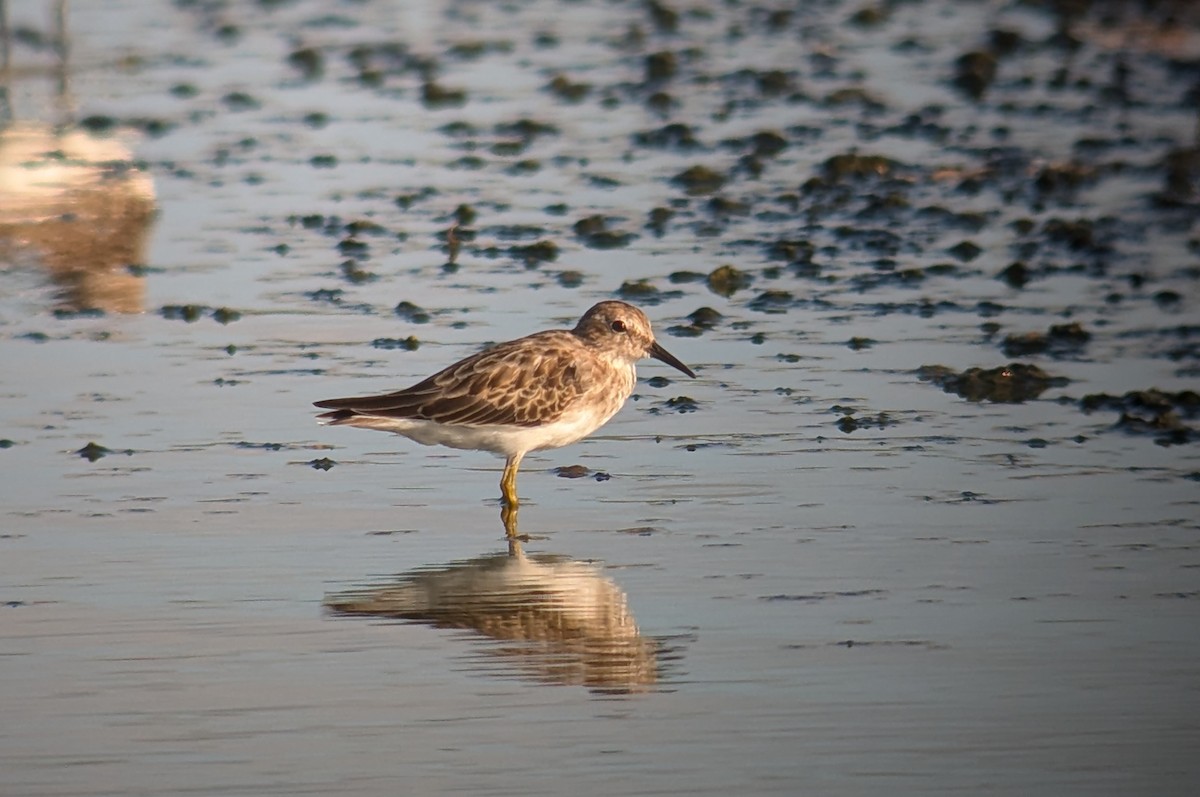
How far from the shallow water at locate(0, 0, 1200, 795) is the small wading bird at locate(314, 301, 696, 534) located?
0.26m

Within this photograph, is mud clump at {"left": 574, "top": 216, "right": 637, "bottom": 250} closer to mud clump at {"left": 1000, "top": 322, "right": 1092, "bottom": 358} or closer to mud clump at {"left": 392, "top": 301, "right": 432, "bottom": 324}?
mud clump at {"left": 392, "top": 301, "right": 432, "bottom": 324}

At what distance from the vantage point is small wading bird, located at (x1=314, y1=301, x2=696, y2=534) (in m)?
10.1

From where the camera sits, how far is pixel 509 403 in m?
10.2

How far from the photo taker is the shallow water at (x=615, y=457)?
7070mm

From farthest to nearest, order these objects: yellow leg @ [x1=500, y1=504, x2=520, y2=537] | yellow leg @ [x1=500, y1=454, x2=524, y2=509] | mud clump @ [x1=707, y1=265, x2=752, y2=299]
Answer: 1. mud clump @ [x1=707, y1=265, x2=752, y2=299]
2. yellow leg @ [x1=500, y1=454, x2=524, y2=509]
3. yellow leg @ [x1=500, y1=504, x2=520, y2=537]

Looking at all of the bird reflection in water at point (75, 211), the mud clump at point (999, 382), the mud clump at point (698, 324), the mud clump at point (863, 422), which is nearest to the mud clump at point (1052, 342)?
the mud clump at point (999, 382)

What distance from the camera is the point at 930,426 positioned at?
1097cm

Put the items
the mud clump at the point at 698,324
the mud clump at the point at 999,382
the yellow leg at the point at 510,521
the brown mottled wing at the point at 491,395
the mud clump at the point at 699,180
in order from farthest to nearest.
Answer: the mud clump at the point at 699,180 → the mud clump at the point at 698,324 → the mud clump at the point at 999,382 → the brown mottled wing at the point at 491,395 → the yellow leg at the point at 510,521

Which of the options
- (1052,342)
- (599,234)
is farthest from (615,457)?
(599,234)

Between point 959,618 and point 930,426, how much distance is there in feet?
9.66

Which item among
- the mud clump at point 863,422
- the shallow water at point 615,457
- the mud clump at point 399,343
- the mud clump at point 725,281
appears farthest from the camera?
the mud clump at point 725,281

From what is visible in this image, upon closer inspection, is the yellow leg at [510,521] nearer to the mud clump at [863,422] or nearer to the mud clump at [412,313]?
the mud clump at [863,422]

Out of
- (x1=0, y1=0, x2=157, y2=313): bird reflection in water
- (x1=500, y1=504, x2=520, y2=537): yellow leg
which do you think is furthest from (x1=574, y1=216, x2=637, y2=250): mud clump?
(x1=500, y1=504, x2=520, y2=537): yellow leg

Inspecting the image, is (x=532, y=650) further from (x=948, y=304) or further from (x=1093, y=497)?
(x=948, y=304)
